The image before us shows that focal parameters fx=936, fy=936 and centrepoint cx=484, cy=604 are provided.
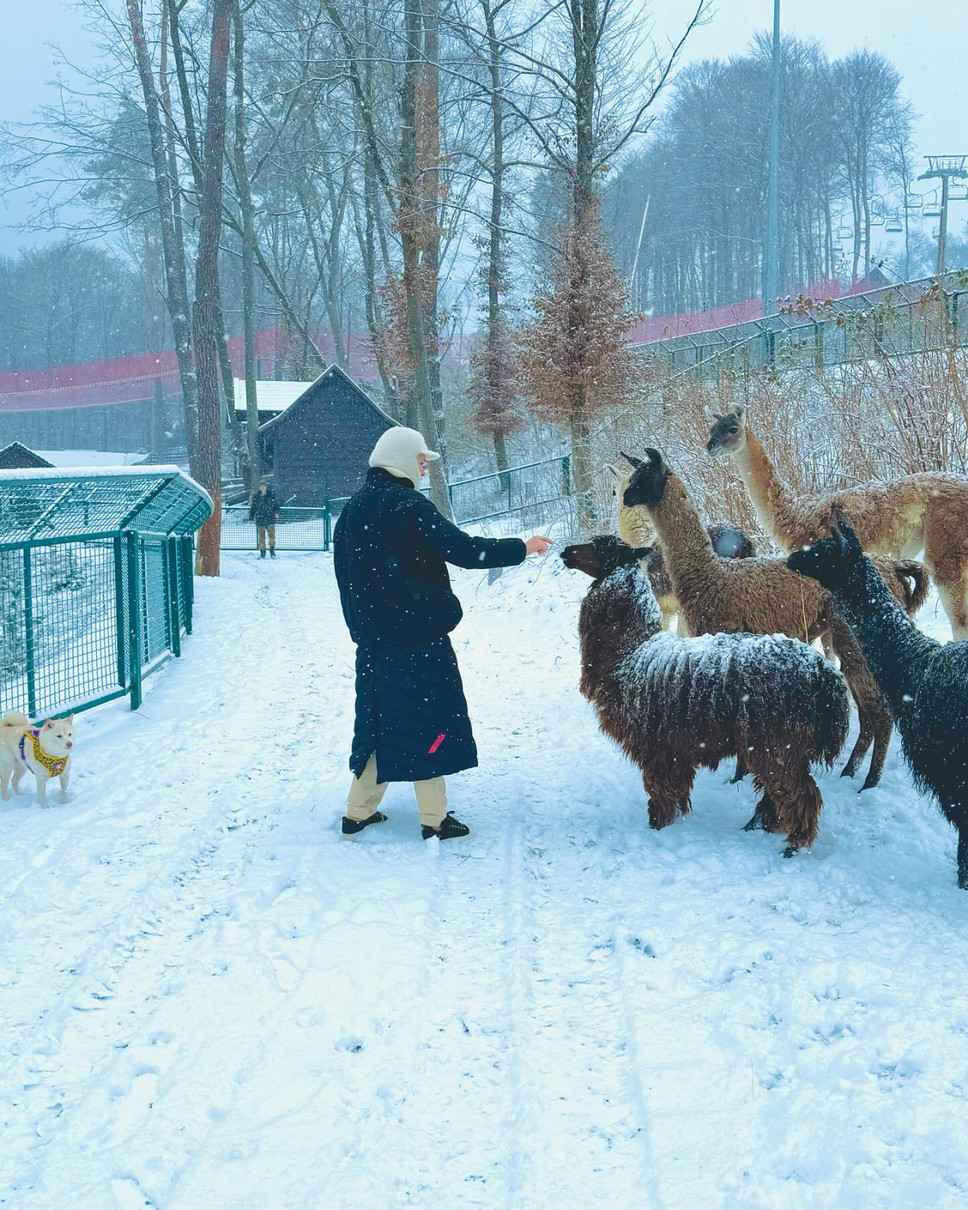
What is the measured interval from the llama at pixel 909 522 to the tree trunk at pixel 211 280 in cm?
1242

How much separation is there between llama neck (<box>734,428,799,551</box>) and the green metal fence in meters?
4.46

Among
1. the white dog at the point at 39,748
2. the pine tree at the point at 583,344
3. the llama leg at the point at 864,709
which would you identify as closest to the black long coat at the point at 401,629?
the white dog at the point at 39,748

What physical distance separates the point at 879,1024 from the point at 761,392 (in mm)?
8062

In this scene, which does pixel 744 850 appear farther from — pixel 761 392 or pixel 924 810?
pixel 761 392

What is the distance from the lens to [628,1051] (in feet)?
9.53

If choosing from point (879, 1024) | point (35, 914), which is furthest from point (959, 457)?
point (35, 914)

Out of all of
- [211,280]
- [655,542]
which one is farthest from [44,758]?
[211,280]

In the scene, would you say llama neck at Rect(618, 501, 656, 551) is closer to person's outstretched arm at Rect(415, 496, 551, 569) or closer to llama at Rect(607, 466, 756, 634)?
llama at Rect(607, 466, 756, 634)

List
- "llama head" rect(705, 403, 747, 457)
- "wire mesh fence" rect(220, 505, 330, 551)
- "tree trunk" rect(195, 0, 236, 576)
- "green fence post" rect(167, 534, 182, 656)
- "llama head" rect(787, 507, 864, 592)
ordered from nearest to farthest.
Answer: "llama head" rect(787, 507, 864, 592) → "llama head" rect(705, 403, 747, 457) → "green fence post" rect(167, 534, 182, 656) → "tree trunk" rect(195, 0, 236, 576) → "wire mesh fence" rect(220, 505, 330, 551)

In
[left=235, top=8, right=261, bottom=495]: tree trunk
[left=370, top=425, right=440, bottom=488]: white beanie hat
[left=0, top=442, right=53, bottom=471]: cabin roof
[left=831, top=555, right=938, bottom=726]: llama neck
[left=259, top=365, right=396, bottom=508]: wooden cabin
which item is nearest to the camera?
[left=831, top=555, right=938, bottom=726]: llama neck

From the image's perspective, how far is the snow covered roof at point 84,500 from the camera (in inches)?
227

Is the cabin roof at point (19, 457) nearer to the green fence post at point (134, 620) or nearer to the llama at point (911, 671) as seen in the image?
the green fence post at point (134, 620)

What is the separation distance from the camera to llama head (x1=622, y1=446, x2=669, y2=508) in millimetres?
5527

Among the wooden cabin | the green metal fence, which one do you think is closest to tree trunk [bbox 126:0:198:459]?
the wooden cabin
